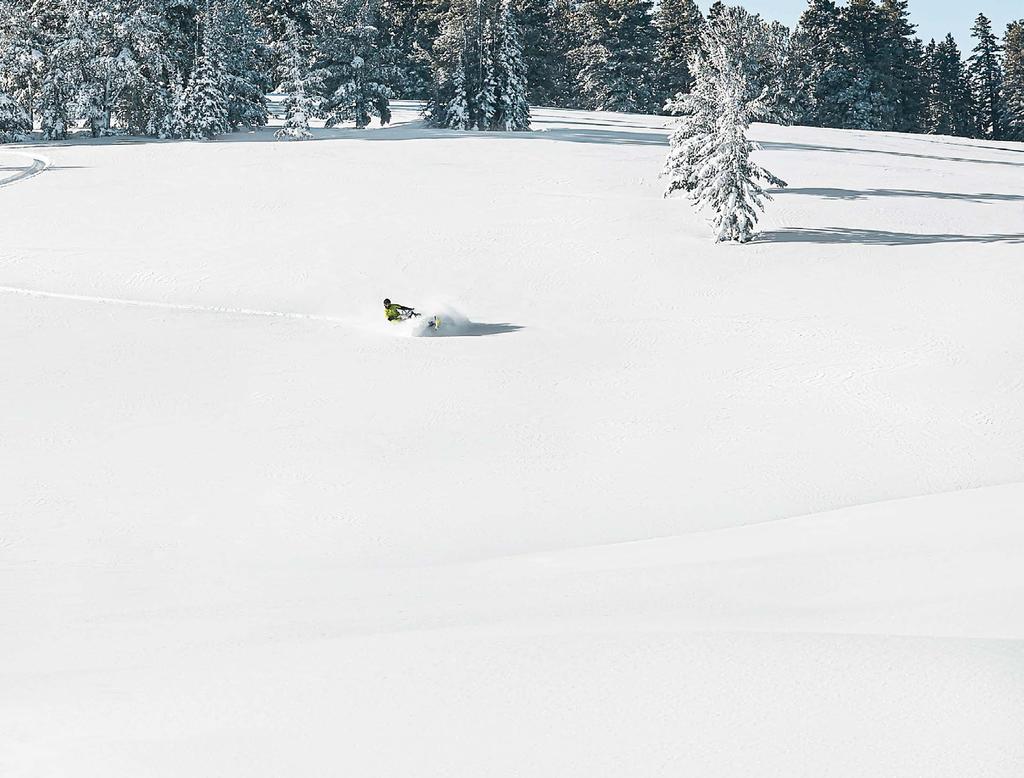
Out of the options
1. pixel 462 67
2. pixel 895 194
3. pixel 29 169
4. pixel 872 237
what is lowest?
pixel 872 237

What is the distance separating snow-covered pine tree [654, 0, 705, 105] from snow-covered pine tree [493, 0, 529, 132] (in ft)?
88.5

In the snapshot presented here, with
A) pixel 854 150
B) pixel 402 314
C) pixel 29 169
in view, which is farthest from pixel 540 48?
pixel 402 314

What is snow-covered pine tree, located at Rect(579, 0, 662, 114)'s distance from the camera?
67438 millimetres

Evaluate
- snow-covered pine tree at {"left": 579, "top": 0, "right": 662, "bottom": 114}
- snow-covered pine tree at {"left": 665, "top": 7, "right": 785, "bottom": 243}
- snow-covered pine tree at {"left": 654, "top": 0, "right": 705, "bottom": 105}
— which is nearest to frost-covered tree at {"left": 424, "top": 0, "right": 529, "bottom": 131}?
snow-covered pine tree at {"left": 579, "top": 0, "right": 662, "bottom": 114}

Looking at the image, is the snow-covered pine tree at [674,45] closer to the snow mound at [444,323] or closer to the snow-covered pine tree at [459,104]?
the snow-covered pine tree at [459,104]

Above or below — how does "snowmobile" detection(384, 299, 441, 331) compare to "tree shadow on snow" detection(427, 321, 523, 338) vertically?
above

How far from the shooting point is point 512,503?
965 centimetres

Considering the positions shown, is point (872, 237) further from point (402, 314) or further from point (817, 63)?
point (817, 63)

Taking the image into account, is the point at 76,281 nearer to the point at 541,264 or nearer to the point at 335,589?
the point at 541,264

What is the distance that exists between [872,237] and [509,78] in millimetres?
27613

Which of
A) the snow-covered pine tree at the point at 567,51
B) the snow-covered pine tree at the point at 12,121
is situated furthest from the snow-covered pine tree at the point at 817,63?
the snow-covered pine tree at the point at 12,121

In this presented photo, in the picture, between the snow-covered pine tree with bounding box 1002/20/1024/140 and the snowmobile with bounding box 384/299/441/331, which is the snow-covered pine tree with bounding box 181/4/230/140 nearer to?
the snowmobile with bounding box 384/299/441/331

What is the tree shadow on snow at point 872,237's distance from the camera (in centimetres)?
2091

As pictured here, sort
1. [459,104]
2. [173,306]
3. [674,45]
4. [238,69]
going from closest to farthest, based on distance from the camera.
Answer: [173,306]
[238,69]
[459,104]
[674,45]
